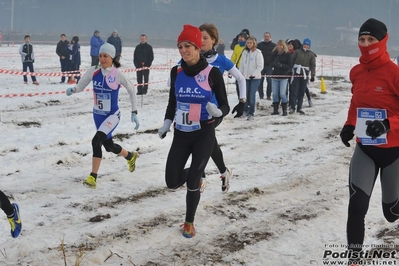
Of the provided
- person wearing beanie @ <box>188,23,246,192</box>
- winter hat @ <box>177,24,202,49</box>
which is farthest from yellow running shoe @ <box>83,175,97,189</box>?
winter hat @ <box>177,24,202,49</box>

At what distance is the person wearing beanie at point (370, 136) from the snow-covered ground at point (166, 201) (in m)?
0.80

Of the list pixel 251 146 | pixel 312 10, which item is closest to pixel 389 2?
pixel 312 10

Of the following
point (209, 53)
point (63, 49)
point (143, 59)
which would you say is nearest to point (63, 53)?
point (63, 49)

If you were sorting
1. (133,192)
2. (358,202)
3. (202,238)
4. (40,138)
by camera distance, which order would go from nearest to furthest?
1. (358,202)
2. (202,238)
3. (133,192)
4. (40,138)

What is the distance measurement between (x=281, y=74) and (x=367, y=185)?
32.4 ft

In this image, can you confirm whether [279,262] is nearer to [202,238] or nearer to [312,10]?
[202,238]

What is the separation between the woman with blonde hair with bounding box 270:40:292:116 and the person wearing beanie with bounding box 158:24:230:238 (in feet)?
28.6

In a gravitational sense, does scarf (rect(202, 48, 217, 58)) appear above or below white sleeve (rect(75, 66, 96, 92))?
above

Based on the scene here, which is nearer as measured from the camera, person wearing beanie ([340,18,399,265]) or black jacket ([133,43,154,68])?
person wearing beanie ([340,18,399,265])

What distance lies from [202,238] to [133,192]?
189 centimetres

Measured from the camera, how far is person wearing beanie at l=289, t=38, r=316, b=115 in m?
14.6

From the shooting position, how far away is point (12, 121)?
12.3m

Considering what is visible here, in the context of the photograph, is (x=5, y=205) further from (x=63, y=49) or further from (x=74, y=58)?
(x=74, y=58)

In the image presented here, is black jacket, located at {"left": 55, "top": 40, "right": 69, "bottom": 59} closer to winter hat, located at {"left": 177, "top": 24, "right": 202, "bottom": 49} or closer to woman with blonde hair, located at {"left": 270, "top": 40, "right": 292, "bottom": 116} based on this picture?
woman with blonde hair, located at {"left": 270, "top": 40, "right": 292, "bottom": 116}
